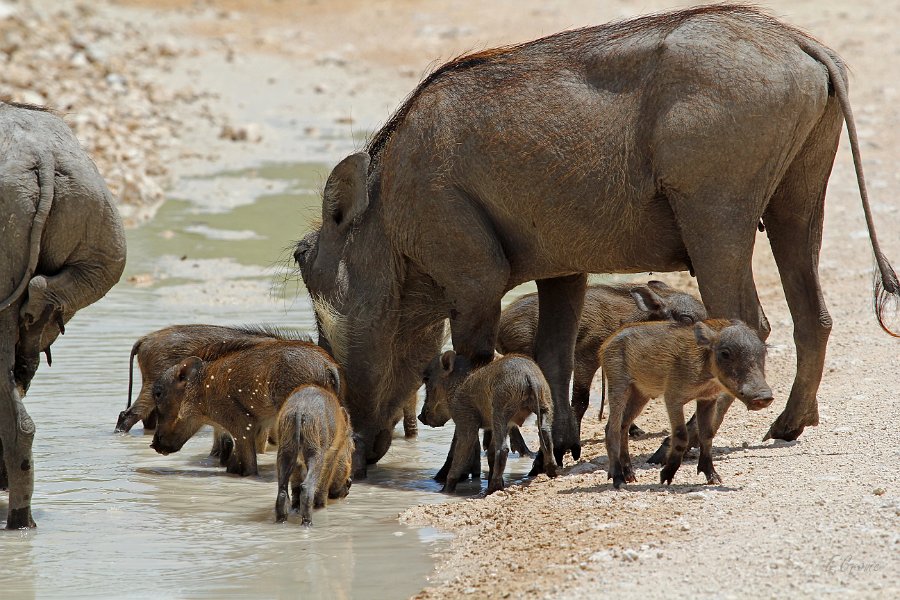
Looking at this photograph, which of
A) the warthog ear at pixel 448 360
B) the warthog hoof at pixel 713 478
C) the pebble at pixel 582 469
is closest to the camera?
the warthog hoof at pixel 713 478

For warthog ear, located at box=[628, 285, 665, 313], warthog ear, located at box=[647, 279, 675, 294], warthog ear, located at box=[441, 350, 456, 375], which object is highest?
warthog ear, located at box=[628, 285, 665, 313]

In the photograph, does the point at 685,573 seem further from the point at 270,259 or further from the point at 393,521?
the point at 270,259

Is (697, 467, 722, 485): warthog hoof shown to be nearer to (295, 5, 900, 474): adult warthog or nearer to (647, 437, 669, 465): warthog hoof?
(647, 437, 669, 465): warthog hoof

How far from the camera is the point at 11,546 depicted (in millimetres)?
6785

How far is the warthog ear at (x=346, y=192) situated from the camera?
8.24 m

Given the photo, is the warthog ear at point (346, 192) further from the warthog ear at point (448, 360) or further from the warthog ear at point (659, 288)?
the warthog ear at point (659, 288)

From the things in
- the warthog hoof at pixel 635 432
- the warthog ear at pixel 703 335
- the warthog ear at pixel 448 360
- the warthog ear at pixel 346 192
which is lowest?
the warthog hoof at pixel 635 432

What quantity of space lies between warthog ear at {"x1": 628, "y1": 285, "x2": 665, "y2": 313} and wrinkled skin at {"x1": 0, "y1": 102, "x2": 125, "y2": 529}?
3.38m

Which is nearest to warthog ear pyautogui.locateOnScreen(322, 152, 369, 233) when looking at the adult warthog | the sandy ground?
the adult warthog

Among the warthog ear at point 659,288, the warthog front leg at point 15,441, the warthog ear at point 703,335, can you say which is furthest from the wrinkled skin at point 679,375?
the warthog front leg at point 15,441

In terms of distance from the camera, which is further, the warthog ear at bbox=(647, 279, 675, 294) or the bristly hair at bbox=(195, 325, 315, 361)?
the warthog ear at bbox=(647, 279, 675, 294)

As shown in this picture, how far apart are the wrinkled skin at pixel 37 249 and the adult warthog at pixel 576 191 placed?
1771 mm

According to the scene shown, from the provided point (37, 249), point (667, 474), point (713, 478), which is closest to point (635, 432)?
point (667, 474)

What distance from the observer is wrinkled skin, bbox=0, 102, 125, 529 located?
6.61 metres
